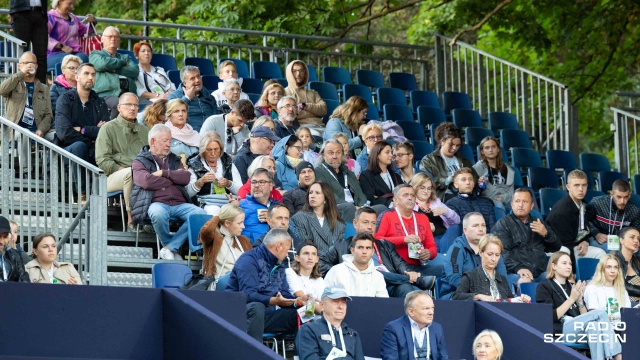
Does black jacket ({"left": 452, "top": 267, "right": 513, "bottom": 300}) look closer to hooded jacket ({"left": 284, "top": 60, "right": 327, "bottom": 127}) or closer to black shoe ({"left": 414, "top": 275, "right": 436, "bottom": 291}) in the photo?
black shoe ({"left": 414, "top": 275, "right": 436, "bottom": 291})

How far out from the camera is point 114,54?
627 inches

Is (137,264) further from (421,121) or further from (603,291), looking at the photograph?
(421,121)

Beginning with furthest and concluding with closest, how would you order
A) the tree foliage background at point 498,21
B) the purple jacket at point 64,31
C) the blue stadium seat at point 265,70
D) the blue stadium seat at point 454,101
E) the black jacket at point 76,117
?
the tree foliage background at point 498,21 → the blue stadium seat at point 454,101 → the blue stadium seat at point 265,70 → the purple jacket at point 64,31 → the black jacket at point 76,117

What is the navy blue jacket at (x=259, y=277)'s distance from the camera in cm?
1130

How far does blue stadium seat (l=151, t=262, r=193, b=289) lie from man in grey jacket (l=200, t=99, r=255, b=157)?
3.50 metres

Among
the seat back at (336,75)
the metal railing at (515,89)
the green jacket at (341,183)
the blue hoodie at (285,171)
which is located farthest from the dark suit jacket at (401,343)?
the seat back at (336,75)

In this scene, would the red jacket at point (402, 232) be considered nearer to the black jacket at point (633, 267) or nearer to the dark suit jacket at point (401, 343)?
the black jacket at point (633, 267)

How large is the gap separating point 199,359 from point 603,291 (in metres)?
4.53

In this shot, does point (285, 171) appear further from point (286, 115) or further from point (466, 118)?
point (466, 118)

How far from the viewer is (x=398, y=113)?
59.4 feet

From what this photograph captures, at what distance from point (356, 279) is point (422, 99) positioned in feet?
24.0

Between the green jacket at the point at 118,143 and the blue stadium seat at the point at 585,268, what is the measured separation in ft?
14.3

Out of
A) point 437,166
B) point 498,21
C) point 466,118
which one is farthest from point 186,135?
point 498,21

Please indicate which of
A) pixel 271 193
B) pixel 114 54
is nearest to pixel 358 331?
pixel 271 193
